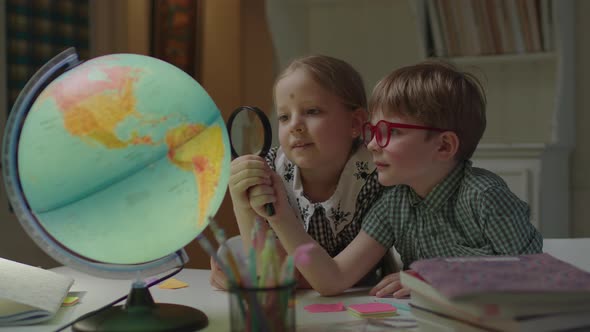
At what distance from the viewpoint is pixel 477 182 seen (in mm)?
1190

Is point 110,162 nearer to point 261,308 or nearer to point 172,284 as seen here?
point 261,308

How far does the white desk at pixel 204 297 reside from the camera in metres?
0.99

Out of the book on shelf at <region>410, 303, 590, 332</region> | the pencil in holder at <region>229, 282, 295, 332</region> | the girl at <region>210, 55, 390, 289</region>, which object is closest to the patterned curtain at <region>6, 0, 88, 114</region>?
the girl at <region>210, 55, 390, 289</region>

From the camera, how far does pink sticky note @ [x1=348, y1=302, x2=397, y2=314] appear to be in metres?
1.00

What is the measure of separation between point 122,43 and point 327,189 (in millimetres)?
2376

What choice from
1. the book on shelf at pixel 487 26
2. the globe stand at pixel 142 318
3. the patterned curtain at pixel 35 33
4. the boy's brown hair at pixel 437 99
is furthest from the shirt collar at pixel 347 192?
the patterned curtain at pixel 35 33

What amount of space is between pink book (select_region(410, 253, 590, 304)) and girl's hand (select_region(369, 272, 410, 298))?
9.5 inches

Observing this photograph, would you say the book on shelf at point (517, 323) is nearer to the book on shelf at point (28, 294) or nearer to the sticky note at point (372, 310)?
the sticky note at point (372, 310)

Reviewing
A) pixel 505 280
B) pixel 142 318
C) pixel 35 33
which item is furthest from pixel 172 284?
pixel 35 33

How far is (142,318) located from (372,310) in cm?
36

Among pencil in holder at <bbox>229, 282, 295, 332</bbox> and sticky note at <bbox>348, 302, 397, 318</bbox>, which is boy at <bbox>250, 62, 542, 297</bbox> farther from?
pencil in holder at <bbox>229, 282, 295, 332</bbox>

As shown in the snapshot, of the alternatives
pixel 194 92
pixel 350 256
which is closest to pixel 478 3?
pixel 350 256

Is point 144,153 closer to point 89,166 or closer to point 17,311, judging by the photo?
point 89,166

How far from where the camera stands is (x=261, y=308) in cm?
79
